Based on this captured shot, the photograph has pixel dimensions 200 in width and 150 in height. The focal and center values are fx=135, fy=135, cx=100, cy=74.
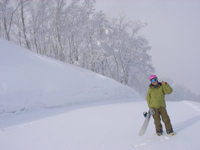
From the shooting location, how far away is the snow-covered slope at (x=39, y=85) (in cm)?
613

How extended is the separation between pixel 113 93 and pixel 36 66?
630 cm

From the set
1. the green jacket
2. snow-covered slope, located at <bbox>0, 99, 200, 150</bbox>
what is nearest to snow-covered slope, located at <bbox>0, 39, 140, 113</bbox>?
snow-covered slope, located at <bbox>0, 99, 200, 150</bbox>

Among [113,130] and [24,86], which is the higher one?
[24,86]

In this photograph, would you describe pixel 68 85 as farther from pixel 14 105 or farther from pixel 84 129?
pixel 84 129

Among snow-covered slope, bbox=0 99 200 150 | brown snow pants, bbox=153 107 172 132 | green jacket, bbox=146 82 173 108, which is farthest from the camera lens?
green jacket, bbox=146 82 173 108

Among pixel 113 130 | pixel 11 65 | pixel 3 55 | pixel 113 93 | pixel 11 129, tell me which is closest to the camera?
pixel 113 130

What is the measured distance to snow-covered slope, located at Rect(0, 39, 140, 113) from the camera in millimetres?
6130

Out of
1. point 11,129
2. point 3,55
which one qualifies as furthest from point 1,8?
point 11,129

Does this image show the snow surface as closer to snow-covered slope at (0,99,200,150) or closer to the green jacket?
snow-covered slope at (0,99,200,150)

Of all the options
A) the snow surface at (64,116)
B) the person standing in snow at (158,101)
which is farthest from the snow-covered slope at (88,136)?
the person standing in snow at (158,101)

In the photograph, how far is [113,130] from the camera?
3879 millimetres

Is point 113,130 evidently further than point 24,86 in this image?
No

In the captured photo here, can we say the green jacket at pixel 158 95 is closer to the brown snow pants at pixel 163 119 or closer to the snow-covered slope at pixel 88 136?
the brown snow pants at pixel 163 119

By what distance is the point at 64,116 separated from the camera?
5.49 meters
